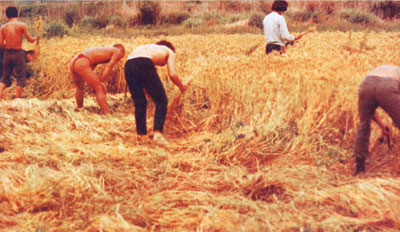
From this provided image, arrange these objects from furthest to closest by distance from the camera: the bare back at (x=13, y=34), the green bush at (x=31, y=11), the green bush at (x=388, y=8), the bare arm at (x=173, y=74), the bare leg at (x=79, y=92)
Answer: the green bush at (x=31, y=11), the green bush at (x=388, y=8), the bare back at (x=13, y=34), the bare leg at (x=79, y=92), the bare arm at (x=173, y=74)

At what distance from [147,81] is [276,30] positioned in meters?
3.42

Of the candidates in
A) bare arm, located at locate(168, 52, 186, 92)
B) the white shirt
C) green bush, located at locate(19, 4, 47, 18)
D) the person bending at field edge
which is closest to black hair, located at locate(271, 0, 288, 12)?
the white shirt

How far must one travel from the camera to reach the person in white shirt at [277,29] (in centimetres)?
846

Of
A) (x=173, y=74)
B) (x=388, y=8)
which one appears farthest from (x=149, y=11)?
(x=173, y=74)

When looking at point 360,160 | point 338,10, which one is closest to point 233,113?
point 360,160

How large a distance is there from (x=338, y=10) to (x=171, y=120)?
66.0ft

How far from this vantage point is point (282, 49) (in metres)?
8.73

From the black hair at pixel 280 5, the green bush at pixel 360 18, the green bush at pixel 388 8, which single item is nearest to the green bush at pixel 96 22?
the green bush at pixel 360 18

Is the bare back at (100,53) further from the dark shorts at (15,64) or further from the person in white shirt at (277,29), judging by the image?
the person in white shirt at (277,29)

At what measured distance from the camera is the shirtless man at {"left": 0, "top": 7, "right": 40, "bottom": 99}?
8.86 m

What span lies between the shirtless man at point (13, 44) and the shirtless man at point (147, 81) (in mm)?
3646

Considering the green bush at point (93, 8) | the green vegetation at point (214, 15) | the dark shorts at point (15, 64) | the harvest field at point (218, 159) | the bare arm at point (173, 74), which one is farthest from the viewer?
the green bush at point (93, 8)

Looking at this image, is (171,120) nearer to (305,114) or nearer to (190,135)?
(190,135)

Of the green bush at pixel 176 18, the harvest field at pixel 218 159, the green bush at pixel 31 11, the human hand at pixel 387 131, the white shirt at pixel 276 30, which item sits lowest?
the green bush at pixel 31 11
